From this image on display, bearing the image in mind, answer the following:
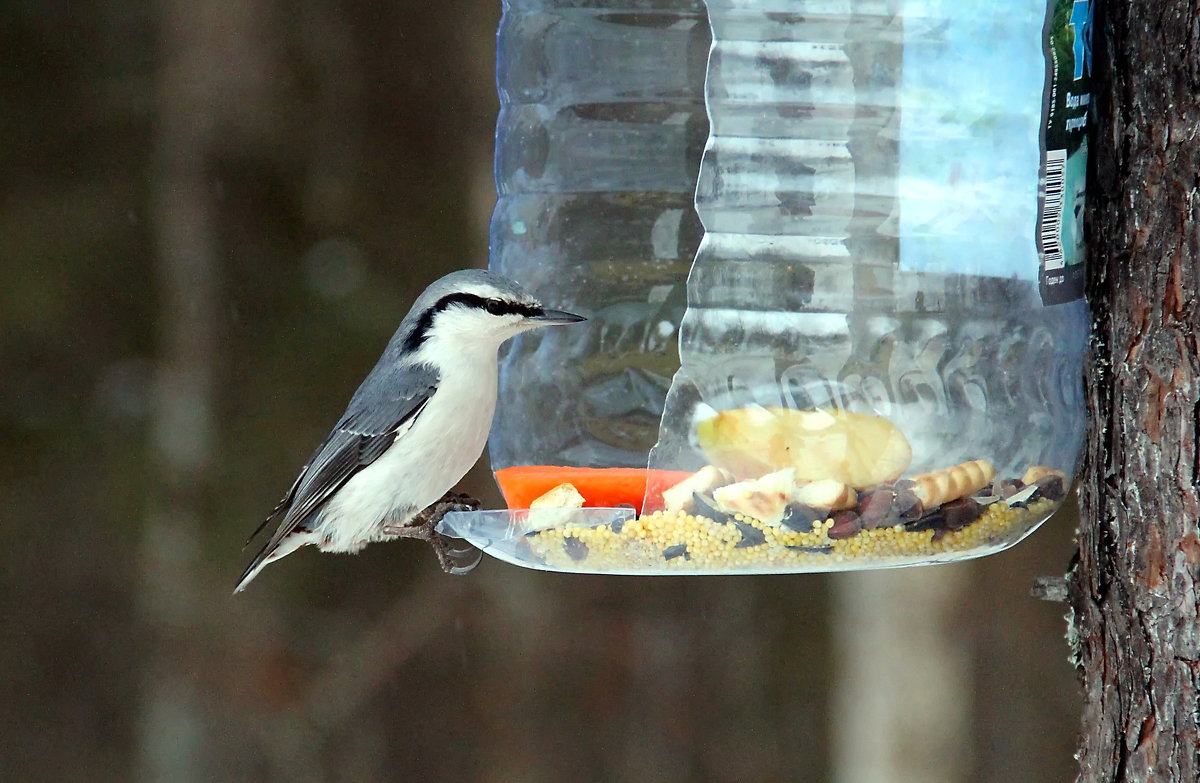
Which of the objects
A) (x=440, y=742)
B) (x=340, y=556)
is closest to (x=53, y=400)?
(x=340, y=556)

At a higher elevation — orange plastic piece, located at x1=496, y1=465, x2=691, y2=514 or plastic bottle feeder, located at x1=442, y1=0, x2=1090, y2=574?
plastic bottle feeder, located at x1=442, y1=0, x2=1090, y2=574

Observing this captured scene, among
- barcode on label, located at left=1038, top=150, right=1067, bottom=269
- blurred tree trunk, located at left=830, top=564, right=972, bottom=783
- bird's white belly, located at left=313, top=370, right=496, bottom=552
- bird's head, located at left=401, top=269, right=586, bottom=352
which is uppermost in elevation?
barcode on label, located at left=1038, top=150, right=1067, bottom=269

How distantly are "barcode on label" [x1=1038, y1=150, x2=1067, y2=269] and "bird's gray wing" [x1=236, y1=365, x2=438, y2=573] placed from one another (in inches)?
46.8

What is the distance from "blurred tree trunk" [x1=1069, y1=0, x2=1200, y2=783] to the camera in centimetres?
185

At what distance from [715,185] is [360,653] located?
265cm

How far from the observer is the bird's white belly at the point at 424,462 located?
2.55 metres

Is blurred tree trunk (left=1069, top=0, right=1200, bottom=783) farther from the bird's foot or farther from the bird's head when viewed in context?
the bird's foot

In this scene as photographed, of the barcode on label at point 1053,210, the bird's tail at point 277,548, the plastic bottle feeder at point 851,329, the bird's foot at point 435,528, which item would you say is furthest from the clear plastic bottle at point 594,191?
the barcode on label at point 1053,210

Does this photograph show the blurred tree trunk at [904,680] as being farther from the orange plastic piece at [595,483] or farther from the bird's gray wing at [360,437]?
the orange plastic piece at [595,483]

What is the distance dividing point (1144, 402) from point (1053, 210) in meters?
0.31

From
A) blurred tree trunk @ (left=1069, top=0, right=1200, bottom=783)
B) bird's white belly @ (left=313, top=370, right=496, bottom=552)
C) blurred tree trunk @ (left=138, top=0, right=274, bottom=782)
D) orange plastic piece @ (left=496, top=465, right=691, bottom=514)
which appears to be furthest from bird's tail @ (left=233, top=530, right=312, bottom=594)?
blurred tree trunk @ (left=1069, top=0, right=1200, bottom=783)

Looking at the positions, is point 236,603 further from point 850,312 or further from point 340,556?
point 850,312

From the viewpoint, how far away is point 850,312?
6.95ft

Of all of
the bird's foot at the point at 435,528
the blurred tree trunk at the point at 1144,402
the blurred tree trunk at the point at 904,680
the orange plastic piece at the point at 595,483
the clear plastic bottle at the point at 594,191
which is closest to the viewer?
the blurred tree trunk at the point at 1144,402
